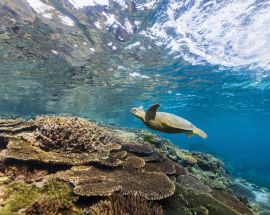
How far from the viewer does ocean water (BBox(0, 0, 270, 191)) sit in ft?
49.6

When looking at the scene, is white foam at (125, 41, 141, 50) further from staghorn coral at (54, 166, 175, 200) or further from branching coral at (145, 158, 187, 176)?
staghorn coral at (54, 166, 175, 200)

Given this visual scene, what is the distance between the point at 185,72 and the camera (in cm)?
2400

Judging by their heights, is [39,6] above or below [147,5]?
below

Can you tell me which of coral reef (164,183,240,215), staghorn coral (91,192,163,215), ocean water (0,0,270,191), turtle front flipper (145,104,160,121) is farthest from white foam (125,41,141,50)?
staghorn coral (91,192,163,215)

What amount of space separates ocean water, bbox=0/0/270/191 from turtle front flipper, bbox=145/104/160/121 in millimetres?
10019

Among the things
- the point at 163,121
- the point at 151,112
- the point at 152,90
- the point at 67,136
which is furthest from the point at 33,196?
the point at 152,90

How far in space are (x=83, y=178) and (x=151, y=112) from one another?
2070mm

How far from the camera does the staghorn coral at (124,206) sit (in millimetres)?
4379

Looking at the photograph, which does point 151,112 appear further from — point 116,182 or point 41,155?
point 41,155

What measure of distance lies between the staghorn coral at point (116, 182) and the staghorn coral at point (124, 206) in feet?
0.55

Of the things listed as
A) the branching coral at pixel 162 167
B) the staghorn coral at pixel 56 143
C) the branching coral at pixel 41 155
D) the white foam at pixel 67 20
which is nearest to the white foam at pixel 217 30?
the white foam at pixel 67 20

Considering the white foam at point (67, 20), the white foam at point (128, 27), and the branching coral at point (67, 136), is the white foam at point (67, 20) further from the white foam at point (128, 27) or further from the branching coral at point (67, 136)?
the branching coral at point (67, 136)

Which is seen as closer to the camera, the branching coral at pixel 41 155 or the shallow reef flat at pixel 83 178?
the shallow reef flat at pixel 83 178

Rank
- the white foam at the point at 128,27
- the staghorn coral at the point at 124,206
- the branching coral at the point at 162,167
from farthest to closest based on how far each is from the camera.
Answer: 1. the white foam at the point at 128,27
2. the branching coral at the point at 162,167
3. the staghorn coral at the point at 124,206
